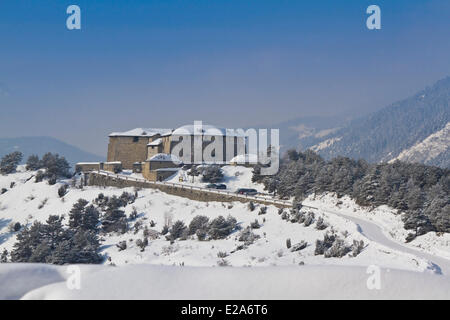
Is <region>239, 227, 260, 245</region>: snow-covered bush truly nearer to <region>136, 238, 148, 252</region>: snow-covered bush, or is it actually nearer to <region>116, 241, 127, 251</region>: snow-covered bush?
<region>136, 238, 148, 252</region>: snow-covered bush

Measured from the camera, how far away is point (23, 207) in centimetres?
4569

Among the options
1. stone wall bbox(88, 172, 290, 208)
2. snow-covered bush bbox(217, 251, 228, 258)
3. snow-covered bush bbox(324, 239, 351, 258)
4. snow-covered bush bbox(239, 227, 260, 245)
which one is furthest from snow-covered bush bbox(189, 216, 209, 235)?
snow-covered bush bbox(324, 239, 351, 258)

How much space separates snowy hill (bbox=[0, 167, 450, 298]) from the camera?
5.23 metres

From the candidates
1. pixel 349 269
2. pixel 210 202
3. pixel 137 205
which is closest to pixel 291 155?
pixel 210 202

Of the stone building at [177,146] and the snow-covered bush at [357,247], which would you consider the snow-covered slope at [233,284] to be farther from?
the stone building at [177,146]

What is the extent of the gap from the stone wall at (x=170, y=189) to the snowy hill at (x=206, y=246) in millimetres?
785

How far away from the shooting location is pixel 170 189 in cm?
4481

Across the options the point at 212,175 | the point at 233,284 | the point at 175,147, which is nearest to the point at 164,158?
the point at 175,147

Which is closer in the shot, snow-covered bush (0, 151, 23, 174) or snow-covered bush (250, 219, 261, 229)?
snow-covered bush (250, 219, 261, 229)

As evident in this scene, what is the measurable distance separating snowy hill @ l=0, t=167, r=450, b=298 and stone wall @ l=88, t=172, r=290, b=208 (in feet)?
2.58

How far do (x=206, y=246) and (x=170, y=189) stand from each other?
18510mm

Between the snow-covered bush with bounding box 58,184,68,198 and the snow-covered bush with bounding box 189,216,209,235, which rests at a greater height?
the snow-covered bush with bounding box 58,184,68,198
